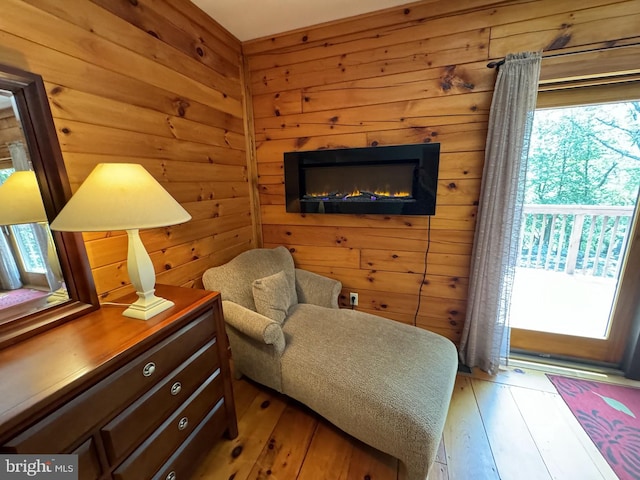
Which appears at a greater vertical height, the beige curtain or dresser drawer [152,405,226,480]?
the beige curtain

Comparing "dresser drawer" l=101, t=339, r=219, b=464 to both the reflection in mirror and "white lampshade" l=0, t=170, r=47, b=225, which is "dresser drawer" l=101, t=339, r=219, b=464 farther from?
"white lampshade" l=0, t=170, r=47, b=225

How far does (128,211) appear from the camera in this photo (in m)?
0.92

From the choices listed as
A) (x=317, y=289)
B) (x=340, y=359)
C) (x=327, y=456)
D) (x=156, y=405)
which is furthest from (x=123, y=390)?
(x=317, y=289)

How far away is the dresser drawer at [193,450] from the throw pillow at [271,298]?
21.6 inches

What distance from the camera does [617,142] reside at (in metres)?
1.67

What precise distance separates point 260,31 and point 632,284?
3.06 meters

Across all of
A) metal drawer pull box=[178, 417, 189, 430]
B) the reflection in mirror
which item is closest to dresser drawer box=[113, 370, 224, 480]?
metal drawer pull box=[178, 417, 189, 430]

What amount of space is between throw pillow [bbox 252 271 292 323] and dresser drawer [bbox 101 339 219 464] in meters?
0.46

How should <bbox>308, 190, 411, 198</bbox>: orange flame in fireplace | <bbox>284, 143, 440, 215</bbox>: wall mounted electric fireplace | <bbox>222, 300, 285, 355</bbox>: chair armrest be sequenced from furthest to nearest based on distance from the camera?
1. <bbox>308, 190, 411, 198</bbox>: orange flame in fireplace
2. <bbox>284, 143, 440, 215</bbox>: wall mounted electric fireplace
3. <bbox>222, 300, 285, 355</bbox>: chair armrest

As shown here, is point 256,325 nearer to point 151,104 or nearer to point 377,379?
point 377,379

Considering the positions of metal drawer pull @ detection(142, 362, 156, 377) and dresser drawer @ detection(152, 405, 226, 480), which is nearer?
metal drawer pull @ detection(142, 362, 156, 377)

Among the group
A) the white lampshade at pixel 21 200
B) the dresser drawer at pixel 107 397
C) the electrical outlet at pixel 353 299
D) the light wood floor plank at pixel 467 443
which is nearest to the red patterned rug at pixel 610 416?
the light wood floor plank at pixel 467 443

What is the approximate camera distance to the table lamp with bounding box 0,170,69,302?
93 cm

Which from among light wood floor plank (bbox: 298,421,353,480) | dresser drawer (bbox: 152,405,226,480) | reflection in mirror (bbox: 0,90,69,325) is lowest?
light wood floor plank (bbox: 298,421,353,480)
